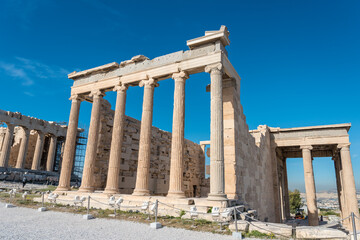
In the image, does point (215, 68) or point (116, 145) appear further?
point (116, 145)

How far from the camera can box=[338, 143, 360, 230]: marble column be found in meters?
19.6

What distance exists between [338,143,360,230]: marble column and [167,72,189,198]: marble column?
15.0 m

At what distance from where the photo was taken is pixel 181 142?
13109mm

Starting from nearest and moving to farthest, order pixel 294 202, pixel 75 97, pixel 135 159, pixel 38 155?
pixel 75 97 → pixel 135 159 → pixel 38 155 → pixel 294 202

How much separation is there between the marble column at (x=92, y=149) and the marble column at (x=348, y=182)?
18.9 meters

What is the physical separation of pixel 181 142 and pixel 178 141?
0.56 ft

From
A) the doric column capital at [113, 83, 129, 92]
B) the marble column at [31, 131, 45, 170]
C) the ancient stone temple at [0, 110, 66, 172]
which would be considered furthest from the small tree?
the doric column capital at [113, 83, 129, 92]

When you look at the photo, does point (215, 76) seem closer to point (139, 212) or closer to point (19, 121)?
point (139, 212)

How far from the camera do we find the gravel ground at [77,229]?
23.0ft

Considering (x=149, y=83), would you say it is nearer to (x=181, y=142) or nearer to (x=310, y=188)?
(x=181, y=142)

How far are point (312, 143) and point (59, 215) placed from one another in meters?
20.2

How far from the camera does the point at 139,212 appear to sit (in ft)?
37.3

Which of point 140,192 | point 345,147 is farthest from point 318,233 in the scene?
point 345,147

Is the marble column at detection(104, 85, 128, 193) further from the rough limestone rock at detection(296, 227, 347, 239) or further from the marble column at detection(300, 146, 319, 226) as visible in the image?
the marble column at detection(300, 146, 319, 226)
